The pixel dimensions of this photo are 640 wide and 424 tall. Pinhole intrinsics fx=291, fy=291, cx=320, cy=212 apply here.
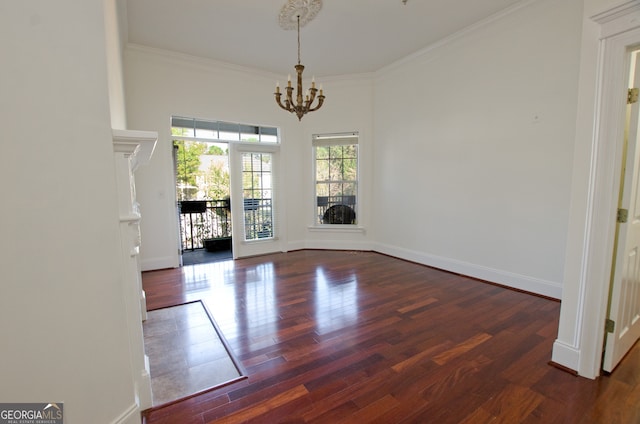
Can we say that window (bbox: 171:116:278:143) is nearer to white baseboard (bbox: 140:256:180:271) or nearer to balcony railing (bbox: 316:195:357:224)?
balcony railing (bbox: 316:195:357:224)

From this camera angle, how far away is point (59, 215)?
3.99ft

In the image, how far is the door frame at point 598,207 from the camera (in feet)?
5.82

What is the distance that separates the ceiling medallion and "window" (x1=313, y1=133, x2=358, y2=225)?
2324mm

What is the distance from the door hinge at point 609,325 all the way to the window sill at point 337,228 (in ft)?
12.8

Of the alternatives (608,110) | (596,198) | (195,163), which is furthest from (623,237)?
(195,163)

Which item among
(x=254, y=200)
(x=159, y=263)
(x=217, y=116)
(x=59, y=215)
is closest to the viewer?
Answer: (x=59, y=215)

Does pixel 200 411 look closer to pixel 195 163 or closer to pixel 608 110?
pixel 608 110

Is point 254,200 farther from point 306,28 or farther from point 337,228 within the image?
point 306,28

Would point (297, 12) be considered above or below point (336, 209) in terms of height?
above

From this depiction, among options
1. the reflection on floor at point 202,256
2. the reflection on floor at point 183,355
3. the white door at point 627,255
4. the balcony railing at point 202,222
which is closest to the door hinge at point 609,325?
the white door at point 627,255

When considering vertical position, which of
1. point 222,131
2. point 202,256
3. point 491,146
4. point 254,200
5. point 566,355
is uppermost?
point 222,131

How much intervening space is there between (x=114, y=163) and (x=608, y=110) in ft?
9.34

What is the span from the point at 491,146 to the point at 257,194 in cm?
385

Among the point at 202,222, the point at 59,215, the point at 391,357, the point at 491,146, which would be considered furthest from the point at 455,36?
the point at 202,222
